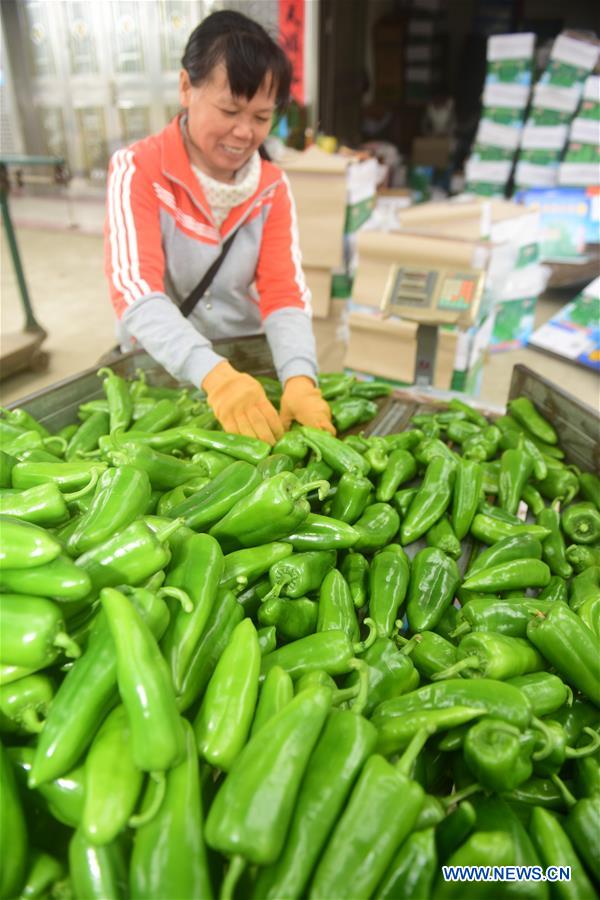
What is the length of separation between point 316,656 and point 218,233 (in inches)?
80.5

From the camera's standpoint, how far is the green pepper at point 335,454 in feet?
5.83

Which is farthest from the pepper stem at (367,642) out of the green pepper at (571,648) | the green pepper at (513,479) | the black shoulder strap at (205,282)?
the black shoulder strap at (205,282)

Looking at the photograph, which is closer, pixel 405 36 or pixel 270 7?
pixel 270 7

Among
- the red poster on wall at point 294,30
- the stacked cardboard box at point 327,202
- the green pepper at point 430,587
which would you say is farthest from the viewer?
the red poster on wall at point 294,30

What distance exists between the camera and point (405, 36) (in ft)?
31.8

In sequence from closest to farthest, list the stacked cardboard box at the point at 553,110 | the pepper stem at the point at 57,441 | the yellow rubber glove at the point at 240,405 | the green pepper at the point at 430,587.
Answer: the green pepper at the point at 430,587 < the pepper stem at the point at 57,441 < the yellow rubber glove at the point at 240,405 < the stacked cardboard box at the point at 553,110

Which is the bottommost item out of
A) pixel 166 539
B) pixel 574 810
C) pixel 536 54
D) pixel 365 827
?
pixel 574 810

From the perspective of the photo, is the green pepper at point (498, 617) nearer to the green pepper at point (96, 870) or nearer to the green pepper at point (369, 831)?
the green pepper at point (369, 831)

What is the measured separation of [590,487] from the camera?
1.94m

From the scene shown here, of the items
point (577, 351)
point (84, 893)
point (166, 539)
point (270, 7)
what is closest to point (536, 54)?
point (270, 7)

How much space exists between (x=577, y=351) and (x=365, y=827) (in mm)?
5185

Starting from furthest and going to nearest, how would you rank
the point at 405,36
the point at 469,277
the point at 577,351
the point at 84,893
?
the point at 405,36 → the point at 577,351 → the point at 469,277 → the point at 84,893

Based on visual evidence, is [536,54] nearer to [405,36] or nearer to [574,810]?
[405,36]

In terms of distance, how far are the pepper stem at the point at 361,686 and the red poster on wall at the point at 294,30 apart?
22.0 feet
